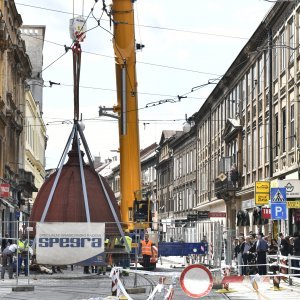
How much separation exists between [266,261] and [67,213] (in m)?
9.85

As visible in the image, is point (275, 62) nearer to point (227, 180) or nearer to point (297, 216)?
point (297, 216)

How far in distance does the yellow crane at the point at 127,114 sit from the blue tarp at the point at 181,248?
9895mm

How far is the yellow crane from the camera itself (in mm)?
27906

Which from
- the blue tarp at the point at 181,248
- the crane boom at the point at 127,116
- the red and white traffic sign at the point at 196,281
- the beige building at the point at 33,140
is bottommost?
the red and white traffic sign at the point at 196,281

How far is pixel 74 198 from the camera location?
69.4ft

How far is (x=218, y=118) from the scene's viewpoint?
67062mm

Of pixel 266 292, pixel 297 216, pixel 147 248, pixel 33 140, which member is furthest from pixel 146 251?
pixel 33 140

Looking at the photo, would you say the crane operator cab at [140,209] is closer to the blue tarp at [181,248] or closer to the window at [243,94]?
the blue tarp at [181,248]

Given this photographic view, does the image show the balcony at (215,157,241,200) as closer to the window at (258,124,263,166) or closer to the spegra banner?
the window at (258,124,263,166)

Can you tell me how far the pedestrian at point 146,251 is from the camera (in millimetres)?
31466

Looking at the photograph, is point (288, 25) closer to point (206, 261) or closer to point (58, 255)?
point (206, 261)

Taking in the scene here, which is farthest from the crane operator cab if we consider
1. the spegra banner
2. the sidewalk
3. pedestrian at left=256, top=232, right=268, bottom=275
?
the spegra banner

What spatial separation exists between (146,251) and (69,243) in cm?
1136

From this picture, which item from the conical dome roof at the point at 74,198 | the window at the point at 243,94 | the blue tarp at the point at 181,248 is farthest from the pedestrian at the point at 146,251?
the window at the point at 243,94
